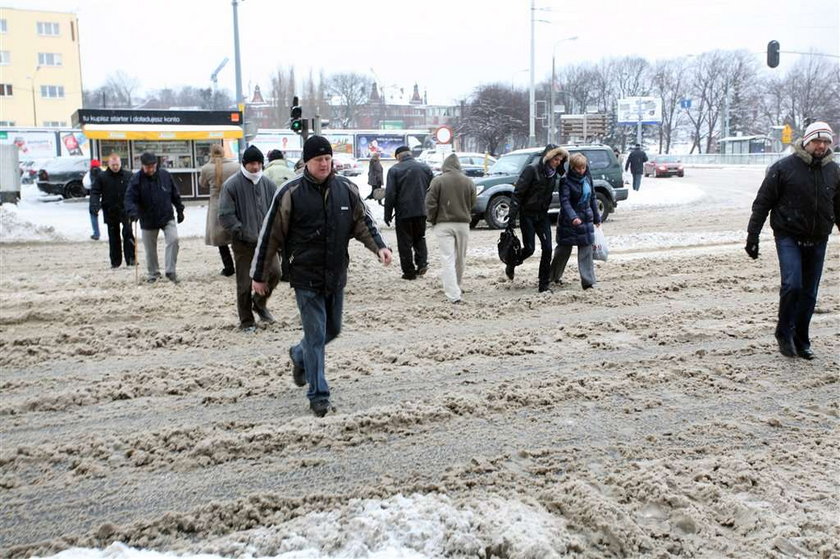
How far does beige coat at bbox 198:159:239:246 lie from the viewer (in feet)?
33.8

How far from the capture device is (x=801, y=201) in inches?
261

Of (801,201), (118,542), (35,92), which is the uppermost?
(35,92)

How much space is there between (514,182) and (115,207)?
916cm

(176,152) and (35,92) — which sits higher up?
(35,92)

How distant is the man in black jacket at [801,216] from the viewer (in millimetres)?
6609

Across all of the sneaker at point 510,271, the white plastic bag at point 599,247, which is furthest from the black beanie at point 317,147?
the sneaker at point 510,271

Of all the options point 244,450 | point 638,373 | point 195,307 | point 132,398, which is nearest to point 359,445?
point 244,450

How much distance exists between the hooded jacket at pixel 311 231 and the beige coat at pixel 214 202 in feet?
15.1

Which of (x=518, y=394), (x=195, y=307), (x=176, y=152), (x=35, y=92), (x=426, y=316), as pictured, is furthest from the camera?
(x=35, y=92)

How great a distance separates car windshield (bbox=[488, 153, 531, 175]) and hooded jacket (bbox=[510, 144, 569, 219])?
850 cm

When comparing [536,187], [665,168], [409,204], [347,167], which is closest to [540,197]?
[536,187]

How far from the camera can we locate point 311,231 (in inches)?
217

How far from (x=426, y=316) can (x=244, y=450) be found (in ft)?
13.8

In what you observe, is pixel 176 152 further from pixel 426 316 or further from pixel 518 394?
pixel 518 394
